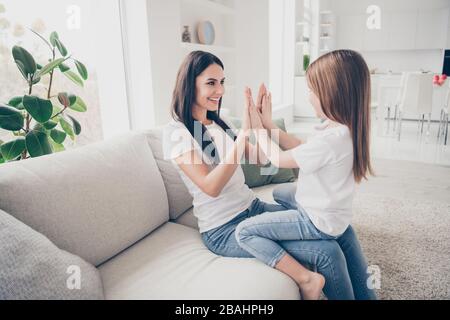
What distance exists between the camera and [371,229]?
7.27 ft

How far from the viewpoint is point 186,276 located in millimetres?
1115

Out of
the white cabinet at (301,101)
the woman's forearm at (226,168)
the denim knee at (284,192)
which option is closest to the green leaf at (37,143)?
the woman's forearm at (226,168)

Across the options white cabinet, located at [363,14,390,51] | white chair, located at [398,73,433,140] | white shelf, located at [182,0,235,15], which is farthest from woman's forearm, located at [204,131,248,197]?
white cabinet, located at [363,14,390,51]

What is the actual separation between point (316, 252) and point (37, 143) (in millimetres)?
1121

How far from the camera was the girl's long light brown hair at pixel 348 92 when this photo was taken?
109 cm

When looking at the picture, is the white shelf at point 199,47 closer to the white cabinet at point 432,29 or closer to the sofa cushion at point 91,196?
the sofa cushion at point 91,196

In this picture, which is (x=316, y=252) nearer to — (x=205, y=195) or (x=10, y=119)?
(x=205, y=195)

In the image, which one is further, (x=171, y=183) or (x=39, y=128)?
(x=171, y=183)

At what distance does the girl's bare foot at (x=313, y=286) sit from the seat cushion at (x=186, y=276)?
0.03 meters

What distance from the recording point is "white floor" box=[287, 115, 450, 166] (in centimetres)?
399

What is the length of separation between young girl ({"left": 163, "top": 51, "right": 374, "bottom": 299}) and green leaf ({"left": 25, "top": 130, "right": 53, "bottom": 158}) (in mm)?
496

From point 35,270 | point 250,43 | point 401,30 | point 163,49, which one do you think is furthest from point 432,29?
point 35,270
